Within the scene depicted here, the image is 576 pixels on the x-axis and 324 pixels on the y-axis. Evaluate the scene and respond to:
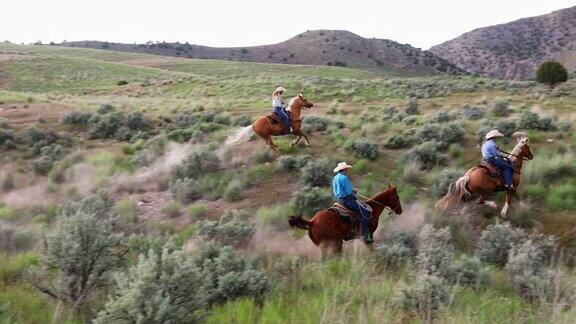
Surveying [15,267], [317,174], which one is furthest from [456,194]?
[15,267]

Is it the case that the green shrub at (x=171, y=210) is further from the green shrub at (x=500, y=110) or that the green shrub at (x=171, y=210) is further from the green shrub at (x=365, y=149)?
the green shrub at (x=500, y=110)

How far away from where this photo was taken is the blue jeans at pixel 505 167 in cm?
1105

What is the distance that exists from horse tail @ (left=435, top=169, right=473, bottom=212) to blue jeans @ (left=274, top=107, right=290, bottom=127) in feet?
21.3

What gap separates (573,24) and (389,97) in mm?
95360

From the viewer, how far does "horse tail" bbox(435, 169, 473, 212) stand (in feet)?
36.9

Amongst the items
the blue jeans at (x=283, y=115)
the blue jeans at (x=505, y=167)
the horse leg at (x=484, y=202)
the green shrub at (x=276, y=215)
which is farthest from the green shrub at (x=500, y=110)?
the green shrub at (x=276, y=215)

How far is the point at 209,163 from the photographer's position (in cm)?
1644

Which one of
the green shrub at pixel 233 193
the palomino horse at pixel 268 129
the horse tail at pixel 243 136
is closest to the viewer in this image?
the green shrub at pixel 233 193

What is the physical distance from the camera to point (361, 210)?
30.0 ft

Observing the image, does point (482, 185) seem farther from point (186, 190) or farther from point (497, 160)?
point (186, 190)

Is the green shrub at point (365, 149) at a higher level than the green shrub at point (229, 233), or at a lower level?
higher

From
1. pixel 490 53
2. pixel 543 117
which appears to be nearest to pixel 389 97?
pixel 543 117

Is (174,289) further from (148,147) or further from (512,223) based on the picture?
(148,147)

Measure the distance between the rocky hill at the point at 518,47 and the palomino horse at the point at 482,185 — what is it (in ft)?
308
